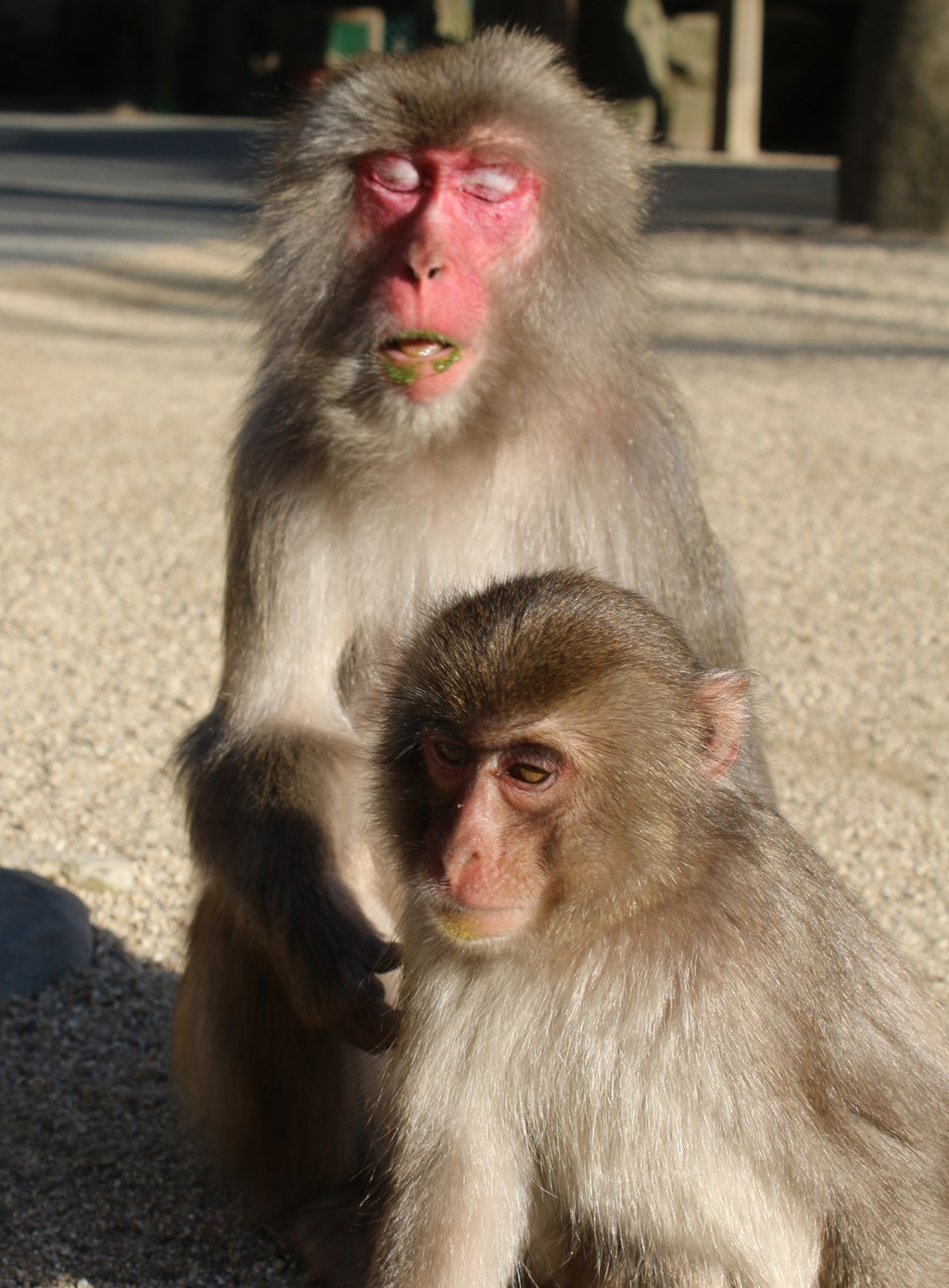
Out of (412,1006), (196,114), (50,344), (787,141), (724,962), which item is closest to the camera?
(724,962)

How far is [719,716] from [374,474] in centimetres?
86

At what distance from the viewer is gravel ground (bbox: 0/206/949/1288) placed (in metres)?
3.00

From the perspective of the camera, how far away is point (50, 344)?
8828 mm

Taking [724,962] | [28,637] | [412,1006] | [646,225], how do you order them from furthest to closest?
[28,637]
[646,225]
[412,1006]
[724,962]

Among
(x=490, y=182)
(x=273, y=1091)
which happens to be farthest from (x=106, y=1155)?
(x=490, y=182)

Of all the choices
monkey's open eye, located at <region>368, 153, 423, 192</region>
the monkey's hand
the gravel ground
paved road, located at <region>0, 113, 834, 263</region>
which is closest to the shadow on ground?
the gravel ground

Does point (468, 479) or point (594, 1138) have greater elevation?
point (468, 479)

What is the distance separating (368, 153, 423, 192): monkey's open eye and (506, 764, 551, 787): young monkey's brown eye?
1201 mm

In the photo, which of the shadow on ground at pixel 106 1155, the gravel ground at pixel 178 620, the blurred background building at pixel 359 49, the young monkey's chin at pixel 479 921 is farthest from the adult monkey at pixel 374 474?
the blurred background building at pixel 359 49

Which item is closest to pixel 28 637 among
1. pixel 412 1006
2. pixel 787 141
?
pixel 412 1006

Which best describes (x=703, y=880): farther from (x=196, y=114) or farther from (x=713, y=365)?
(x=196, y=114)

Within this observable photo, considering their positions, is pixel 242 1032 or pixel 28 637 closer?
pixel 242 1032

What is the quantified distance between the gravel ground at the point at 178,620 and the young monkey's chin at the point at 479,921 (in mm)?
943

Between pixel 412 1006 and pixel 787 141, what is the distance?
20485 millimetres
